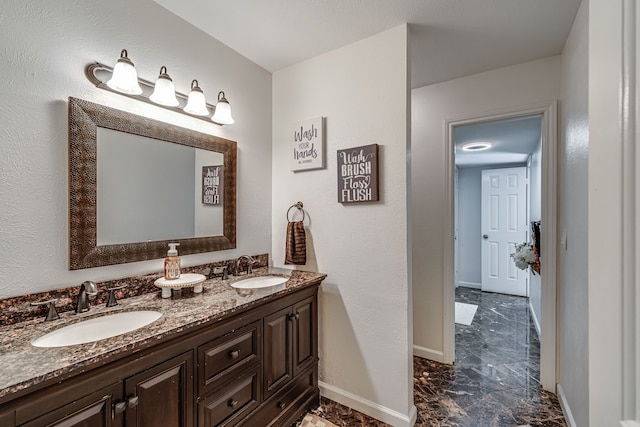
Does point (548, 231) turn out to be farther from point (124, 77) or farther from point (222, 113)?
point (124, 77)

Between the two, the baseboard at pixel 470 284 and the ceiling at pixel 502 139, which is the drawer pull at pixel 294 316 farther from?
the baseboard at pixel 470 284

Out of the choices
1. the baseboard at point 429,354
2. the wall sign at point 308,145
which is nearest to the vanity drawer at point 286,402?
the baseboard at point 429,354

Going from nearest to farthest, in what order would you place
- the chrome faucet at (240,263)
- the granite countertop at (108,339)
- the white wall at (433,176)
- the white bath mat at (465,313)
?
the granite countertop at (108,339)
the chrome faucet at (240,263)
the white wall at (433,176)
the white bath mat at (465,313)

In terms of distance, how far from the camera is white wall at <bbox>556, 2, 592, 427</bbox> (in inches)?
58.8

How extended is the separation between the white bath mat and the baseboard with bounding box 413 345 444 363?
3.46 feet

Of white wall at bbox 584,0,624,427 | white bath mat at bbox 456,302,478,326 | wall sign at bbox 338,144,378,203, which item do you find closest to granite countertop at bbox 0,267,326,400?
wall sign at bbox 338,144,378,203

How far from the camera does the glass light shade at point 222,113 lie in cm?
184

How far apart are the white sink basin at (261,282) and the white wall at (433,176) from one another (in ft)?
4.51

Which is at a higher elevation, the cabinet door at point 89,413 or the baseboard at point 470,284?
the cabinet door at point 89,413

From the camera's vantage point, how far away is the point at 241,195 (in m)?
2.15

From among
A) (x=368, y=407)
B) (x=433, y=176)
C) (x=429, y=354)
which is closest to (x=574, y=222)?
(x=433, y=176)

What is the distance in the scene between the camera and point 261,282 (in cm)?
196

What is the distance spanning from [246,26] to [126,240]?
1450mm

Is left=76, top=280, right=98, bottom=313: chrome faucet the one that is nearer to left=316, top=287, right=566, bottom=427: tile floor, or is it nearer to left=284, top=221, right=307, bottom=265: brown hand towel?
left=284, top=221, right=307, bottom=265: brown hand towel
